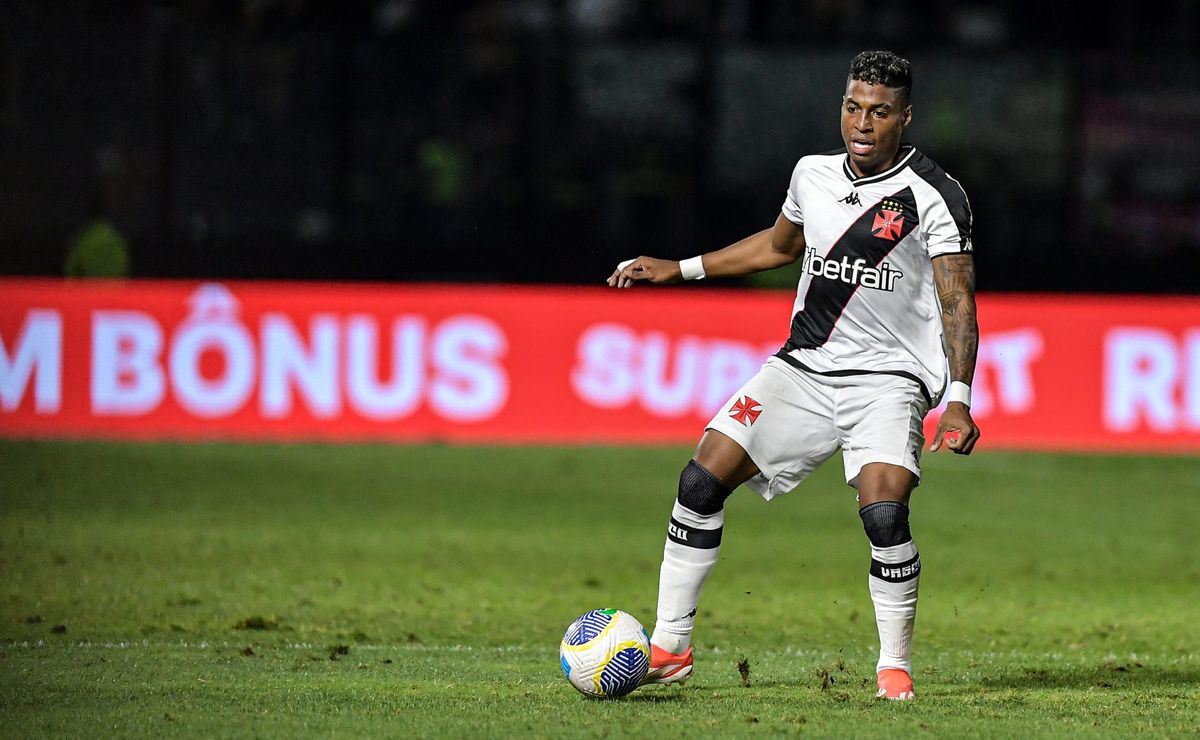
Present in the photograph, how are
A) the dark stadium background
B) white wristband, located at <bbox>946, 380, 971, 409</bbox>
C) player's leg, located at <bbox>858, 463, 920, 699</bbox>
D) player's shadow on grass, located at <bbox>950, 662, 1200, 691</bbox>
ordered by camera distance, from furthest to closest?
the dark stadium background → player's shadow on grass, located at <bbox>950, 662, 1200, 691</bbox> → player's leg, located at <bbox>858, 463, 920, 699</bbox> → white wristband, located at <bbox>946, 380, 971, 409</bbox>

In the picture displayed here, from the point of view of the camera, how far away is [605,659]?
21.1ft

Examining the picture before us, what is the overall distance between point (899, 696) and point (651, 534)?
5.28m

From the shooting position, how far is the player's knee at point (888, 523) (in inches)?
253

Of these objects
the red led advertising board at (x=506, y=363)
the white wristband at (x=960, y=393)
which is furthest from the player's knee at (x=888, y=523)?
the red led advertising board at (x=506, y=363)

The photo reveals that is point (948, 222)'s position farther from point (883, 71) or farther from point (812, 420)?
point (812, 420)

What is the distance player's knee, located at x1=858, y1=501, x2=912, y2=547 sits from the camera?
6434 mm

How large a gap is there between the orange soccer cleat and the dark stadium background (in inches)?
571

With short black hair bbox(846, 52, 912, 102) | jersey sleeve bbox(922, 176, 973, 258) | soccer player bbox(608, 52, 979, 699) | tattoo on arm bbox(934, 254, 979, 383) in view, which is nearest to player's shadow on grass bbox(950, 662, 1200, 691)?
soccer player bbox(608, 52, 979, 699)

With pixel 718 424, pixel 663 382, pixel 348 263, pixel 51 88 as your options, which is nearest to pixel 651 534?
pixel 663 382

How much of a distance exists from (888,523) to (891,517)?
0.02m

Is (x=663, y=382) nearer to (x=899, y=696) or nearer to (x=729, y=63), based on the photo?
(x=729, y=63)

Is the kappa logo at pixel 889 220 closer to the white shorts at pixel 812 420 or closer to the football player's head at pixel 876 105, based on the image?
the football player's head at pixel 876 105

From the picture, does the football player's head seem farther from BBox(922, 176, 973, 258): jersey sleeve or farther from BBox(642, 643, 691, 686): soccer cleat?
BBox(642, 643, 691, 686): soccer cleat

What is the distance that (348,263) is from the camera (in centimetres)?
2047
